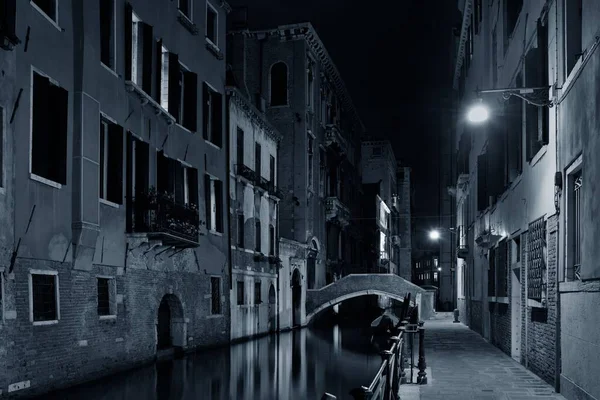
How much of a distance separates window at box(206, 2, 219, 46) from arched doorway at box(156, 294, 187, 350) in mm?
8885

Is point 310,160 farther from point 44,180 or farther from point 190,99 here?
point 44,180

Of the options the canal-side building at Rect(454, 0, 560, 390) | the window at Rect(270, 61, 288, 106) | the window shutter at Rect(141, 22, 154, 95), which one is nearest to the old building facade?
the window at Rect(270, 61, 288, 106)

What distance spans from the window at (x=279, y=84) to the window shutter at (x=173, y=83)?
1673 cm

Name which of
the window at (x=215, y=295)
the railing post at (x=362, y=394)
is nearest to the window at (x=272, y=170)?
the window at (x=215, y=295)

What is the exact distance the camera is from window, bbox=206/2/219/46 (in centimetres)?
2402

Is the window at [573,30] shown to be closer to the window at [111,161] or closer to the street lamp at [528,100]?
the street lamp at [528,100]

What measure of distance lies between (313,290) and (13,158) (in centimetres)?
2566

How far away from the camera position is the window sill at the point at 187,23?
2069cm

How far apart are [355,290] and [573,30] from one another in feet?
94.6

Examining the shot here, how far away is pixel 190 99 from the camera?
21422mm

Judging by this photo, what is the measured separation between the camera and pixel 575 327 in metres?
8.48

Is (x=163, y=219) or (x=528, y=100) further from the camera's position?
(x=163, y=219)

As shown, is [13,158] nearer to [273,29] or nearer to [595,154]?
[595,154]

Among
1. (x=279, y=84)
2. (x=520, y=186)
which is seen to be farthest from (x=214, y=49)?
(x=279, y=84)
